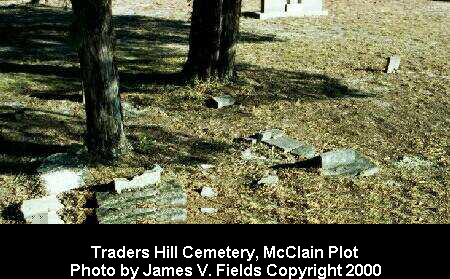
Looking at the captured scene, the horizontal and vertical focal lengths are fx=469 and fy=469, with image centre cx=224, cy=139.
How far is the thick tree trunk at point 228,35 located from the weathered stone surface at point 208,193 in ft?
14.2

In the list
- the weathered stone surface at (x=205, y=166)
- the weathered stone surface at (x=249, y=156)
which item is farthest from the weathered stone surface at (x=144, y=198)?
the weathered stone surface at (x=249, y=156)

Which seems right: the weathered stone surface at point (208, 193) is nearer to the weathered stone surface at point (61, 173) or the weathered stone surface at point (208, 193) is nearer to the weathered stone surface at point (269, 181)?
the weathered stone surface at point (269, 181)

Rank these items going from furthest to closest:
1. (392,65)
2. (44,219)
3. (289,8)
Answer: (289,8), (392,65), (44,219)

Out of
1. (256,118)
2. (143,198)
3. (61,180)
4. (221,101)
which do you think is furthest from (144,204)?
(221,101)

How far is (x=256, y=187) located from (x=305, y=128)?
225cm

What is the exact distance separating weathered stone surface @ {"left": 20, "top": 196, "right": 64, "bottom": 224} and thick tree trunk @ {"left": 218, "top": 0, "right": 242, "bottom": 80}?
519cm

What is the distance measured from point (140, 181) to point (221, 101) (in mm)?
3307

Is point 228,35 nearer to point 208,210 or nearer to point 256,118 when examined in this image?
point 256,118

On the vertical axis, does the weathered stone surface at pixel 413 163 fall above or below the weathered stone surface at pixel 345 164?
below

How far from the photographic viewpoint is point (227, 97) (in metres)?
8.59

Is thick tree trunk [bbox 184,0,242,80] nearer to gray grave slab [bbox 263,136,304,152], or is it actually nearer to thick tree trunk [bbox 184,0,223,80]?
thick tree trunk [bbox 184,0,223,80]

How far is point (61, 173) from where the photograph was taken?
18.9 feet

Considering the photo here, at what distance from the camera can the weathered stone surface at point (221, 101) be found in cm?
838
